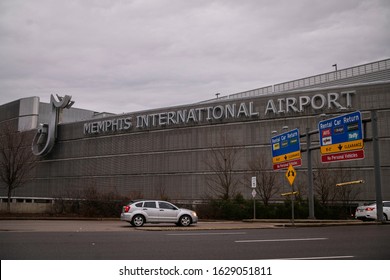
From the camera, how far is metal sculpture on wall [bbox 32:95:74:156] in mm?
54750

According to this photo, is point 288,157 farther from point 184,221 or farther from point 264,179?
point 184,221

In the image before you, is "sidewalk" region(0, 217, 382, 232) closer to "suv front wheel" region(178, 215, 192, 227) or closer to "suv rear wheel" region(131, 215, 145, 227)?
"suv front wheel" region(178, 215, 192, 227)

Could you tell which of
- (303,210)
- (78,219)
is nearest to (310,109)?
(303,210)

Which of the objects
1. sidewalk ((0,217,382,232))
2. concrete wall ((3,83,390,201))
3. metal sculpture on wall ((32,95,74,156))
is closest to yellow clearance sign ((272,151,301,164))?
sidewalk ((0,217,382,232))

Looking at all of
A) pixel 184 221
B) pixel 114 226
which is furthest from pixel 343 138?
pixel 114 226

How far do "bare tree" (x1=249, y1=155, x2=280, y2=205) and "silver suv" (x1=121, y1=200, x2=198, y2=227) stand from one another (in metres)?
13.5

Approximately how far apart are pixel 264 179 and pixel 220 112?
10054 mm

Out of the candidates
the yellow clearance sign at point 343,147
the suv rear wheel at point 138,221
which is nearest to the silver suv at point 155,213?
the suv rear wheel at point 138,221

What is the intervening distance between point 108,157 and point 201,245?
40.9m

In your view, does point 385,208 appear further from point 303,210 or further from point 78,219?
point 78,219

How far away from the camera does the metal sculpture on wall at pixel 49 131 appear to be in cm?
5475

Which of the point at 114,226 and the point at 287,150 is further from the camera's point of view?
the point at 287,150

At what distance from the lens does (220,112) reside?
43.6 metres

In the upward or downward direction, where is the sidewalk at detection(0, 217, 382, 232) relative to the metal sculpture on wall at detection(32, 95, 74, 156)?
downward
